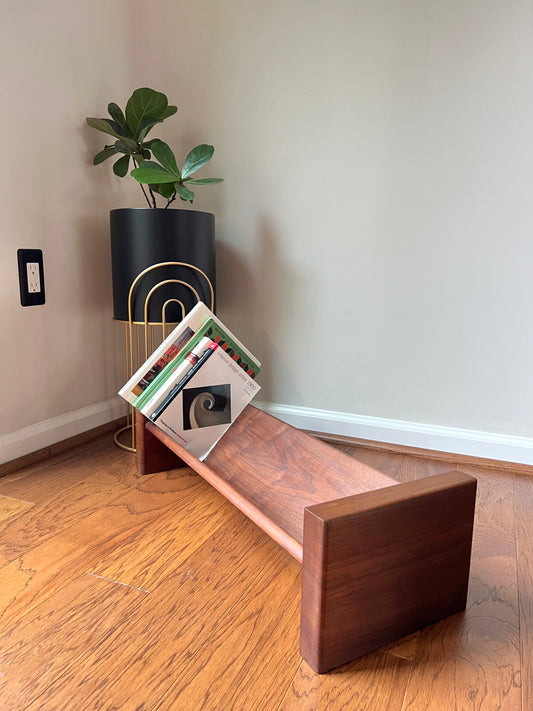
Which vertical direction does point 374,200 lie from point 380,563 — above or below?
above

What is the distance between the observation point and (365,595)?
0.78m

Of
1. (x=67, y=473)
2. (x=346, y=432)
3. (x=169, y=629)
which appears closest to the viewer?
(x=169, y=629)

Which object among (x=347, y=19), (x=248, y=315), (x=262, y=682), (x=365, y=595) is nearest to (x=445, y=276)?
(x=248, y=315)

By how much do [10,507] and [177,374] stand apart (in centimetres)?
50

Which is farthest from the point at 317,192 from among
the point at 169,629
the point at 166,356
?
the point at 169,629

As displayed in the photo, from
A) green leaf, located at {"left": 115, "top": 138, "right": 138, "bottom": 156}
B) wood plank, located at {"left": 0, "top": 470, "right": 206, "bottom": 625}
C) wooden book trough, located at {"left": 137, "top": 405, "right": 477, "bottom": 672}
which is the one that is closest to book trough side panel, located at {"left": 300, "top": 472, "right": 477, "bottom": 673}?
wooden book trough, located at {"left": 137, "top": 405, "right": 477, "bottom": 672}

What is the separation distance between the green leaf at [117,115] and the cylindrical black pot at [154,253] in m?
0.30

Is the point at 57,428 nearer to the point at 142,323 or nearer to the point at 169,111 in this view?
the point at 142,323

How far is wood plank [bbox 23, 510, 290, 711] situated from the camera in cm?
73

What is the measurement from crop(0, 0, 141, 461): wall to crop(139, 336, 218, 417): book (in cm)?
45

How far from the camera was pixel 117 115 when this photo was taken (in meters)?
1.65

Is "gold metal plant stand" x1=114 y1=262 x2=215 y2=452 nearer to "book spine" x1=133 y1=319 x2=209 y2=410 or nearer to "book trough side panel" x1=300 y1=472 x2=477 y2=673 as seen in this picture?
"book spine" x1=133 y1=319 x2=209 y2=410

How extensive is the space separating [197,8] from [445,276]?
1.25 m

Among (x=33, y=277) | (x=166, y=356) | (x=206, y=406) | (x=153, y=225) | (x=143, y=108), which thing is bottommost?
(x=206, y=406)
